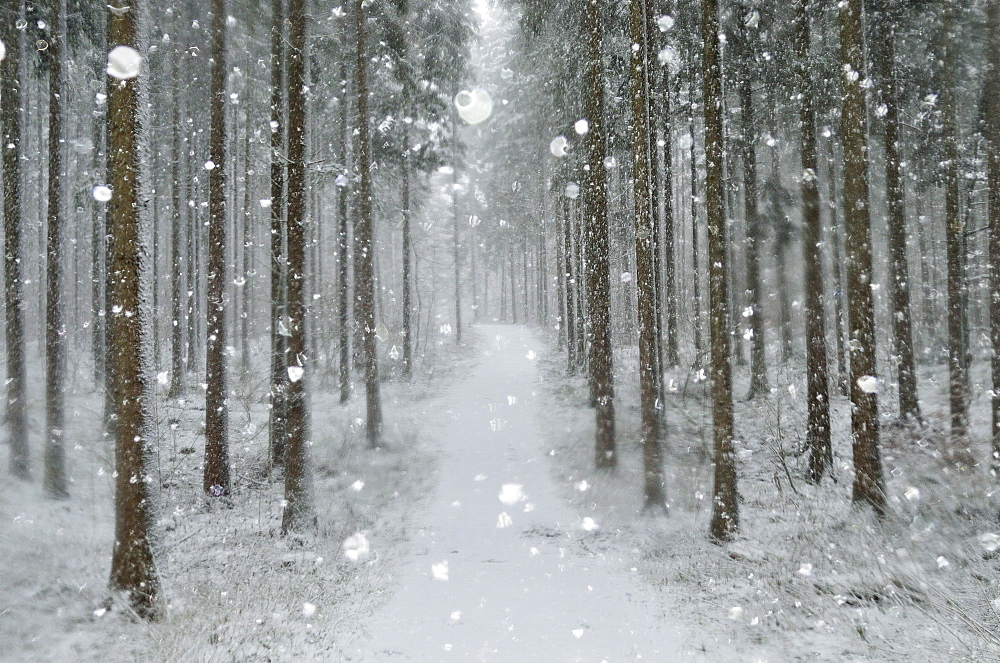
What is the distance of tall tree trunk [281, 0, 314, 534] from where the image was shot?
29.6 ft

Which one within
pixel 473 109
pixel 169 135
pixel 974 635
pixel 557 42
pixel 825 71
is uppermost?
pixel 473 109

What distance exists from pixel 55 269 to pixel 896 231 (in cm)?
1720

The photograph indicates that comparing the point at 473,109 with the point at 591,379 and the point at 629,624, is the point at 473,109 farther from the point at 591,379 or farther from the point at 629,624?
the point at 629,624

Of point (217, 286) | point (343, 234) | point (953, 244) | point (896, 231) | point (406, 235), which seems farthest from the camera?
point (406, 235)

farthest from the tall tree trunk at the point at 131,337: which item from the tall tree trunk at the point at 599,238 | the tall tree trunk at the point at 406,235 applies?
the tall tree trunk at the point at 406,235

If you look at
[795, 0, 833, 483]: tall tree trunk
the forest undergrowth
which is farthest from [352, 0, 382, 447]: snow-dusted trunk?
[795, 0, 833, 483]: tall tree trunk

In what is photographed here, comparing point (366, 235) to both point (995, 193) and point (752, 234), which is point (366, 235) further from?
point (995, 193)

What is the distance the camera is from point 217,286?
1044cm

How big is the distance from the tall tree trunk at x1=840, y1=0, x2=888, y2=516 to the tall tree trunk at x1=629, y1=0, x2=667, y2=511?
2.94 m

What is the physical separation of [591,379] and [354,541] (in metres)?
8.97

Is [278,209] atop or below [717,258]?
atop

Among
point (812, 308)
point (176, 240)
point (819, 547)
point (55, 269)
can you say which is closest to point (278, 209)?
point (55, 269)

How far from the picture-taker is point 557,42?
1370cm

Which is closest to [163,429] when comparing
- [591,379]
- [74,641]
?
[74,641]
